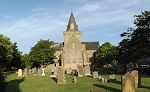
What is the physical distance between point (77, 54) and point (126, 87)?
324 feet

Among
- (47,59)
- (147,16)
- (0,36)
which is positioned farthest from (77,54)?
(147,16)

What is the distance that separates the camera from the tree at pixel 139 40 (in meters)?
55.9

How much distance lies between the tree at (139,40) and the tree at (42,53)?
47.2m

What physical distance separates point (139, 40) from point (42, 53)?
5149 centimetres

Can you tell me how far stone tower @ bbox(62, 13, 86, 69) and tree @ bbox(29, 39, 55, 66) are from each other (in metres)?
8.57

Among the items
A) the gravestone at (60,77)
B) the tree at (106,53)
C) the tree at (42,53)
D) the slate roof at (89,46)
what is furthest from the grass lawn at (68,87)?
the slate roof at (89,46)

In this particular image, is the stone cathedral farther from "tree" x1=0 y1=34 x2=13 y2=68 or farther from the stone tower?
"tree" x1=0 y1=34 x2=13 y2=68

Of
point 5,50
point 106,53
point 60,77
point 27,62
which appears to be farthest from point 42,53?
point 60,77

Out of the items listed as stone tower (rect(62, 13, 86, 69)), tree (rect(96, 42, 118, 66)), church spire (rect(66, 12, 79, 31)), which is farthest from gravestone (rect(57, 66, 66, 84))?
church spire (rect(66, 12, 79, 31))

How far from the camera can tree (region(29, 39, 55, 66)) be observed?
105875 millimetres

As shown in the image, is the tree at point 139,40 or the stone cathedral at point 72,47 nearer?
the tree at point 139,40

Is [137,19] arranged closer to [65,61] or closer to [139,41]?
[139,41]

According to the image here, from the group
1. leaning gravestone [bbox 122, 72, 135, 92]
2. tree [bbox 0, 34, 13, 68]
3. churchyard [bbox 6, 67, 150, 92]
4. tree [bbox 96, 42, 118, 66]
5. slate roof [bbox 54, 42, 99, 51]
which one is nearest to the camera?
leaning gravestone [bbox 122, 72, 135, 92]

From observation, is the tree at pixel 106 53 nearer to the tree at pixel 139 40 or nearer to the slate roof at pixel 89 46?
the slate roof at pixel 89 46
